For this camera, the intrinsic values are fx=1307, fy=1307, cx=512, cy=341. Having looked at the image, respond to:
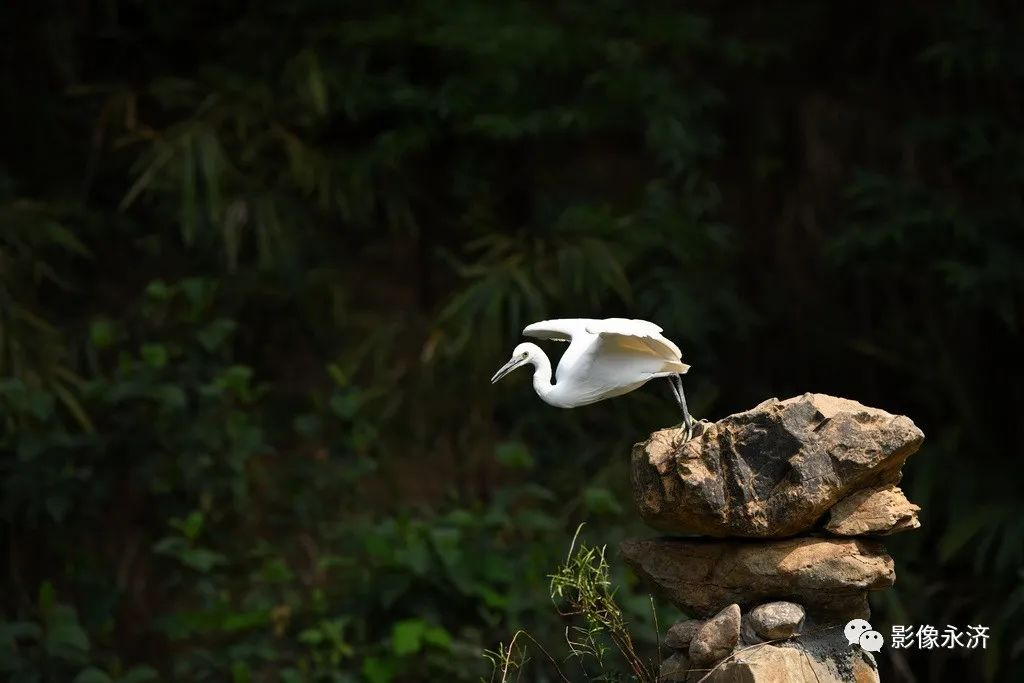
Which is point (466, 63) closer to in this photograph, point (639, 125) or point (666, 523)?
point (639, 125)

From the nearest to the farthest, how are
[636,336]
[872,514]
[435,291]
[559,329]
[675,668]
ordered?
[636,336] → [872,514] → [675,668] → [559,329] → [435,291]

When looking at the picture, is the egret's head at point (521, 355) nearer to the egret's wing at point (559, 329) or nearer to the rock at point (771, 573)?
the egret's wing at point (559, 329)

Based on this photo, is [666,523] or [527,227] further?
[527,227]

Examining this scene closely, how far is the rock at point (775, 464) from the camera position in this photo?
291 cm

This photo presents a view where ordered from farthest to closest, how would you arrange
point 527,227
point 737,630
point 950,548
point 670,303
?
point 527,227
point 670,303
point 950,548
point 737,630

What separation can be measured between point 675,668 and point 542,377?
76 cm

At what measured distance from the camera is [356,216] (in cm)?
579

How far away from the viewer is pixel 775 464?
296 cm

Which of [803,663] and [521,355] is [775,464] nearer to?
[803,663]

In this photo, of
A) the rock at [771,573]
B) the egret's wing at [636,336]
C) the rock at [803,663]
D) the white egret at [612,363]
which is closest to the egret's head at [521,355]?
the white egret at [612,363]

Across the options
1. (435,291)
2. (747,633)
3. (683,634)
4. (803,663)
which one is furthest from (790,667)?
(435,291)

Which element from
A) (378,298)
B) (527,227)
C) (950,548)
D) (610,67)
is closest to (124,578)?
(378,298)

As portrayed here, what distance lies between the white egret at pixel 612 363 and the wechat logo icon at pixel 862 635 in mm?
570

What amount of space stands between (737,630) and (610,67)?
10.5 ft
